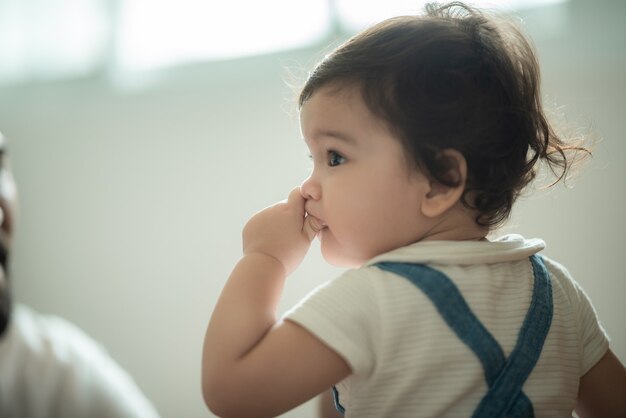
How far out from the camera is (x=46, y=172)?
147 centimetres

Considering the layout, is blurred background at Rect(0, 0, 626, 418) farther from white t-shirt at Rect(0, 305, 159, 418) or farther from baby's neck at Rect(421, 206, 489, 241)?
white t-shirt at Rect(0, 305, 159, 418)

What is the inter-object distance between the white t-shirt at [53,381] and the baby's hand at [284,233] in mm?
270

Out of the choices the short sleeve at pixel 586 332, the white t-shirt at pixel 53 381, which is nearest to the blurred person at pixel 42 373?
the white t-shirt at pixel 53 381

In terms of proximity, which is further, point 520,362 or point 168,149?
point 168,149

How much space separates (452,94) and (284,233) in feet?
0.86

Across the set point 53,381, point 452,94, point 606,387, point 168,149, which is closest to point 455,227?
point 452,94

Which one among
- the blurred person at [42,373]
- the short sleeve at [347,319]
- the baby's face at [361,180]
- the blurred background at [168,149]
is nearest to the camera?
the blurred person at [42,373]

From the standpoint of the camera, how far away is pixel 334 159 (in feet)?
2.36

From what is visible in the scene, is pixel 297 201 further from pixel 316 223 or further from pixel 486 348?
pixel 486 348

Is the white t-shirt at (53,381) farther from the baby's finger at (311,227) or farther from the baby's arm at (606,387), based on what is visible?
the baby's arm at (606,387)

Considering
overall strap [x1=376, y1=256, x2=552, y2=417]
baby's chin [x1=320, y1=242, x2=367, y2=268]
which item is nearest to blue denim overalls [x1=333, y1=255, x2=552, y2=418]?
overall strap [x1=376, y1=256, x2=552, y2=417]

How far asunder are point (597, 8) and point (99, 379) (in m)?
1.17

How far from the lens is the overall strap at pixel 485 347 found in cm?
60

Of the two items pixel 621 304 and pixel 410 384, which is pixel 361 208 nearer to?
pixel 410 384
